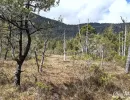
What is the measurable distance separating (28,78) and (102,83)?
218 inches

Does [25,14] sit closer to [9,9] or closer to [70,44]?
[9,9]

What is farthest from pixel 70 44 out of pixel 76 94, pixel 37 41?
pixel 76 94

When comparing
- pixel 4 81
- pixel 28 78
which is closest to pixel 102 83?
pixel 28 78

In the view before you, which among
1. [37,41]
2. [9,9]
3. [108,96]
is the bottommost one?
[108,96]

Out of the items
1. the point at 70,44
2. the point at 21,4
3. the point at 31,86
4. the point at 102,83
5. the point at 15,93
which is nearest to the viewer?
the point at 21,4

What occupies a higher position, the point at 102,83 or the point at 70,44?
the point at 70,44

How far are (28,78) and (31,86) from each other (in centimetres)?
210

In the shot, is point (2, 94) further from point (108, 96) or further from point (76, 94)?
point (108, 96)

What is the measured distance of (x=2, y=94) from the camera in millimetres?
15148

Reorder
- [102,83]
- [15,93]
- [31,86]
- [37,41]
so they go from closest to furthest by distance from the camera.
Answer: [15,93] < [31,86] < [102,83] < [37,41]

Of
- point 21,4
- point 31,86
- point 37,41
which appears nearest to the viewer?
point 21,4

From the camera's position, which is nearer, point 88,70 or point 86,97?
point 86,97

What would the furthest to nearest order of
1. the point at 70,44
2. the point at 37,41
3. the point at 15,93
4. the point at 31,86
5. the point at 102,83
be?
the point at 70,44
the point at 37,41
the point at 102,83
the point at 31,86
the point at 15,93

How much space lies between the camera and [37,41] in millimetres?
22281
